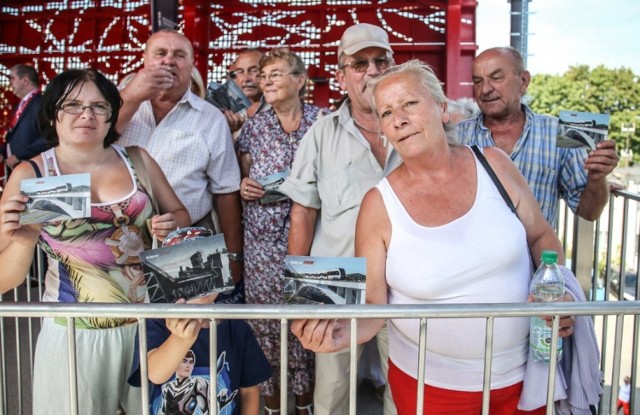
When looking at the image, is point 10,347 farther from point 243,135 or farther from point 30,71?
point 30,71

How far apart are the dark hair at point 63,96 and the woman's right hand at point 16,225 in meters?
0.44

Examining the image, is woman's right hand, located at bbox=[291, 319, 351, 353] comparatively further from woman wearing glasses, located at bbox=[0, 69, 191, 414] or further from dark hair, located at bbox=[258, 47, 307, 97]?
dark hair, located at bbox=[258, 47, 307, 97]

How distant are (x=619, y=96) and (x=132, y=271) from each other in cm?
4548

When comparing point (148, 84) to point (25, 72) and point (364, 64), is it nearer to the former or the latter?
point (364, 64)

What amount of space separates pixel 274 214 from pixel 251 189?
190 millimetres

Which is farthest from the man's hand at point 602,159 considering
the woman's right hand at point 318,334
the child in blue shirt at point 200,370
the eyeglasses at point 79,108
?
the eyeglasses at point 79,108

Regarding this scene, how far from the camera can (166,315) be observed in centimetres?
136

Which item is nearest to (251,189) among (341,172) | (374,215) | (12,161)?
(341,172)

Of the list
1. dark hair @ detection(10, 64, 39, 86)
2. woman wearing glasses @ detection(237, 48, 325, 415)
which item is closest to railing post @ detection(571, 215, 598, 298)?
woman wearing glasses @ detection(237, 48, 325, 415)

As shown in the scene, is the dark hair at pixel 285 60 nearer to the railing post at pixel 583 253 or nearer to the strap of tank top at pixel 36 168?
the strap of tank top at pixel 36 168

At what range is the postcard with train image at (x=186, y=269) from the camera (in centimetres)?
144

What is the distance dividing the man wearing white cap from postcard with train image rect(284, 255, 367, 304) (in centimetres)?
117

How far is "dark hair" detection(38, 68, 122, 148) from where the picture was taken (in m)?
2.12

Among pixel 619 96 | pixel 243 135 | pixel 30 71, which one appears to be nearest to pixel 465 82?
pixel 243 135
